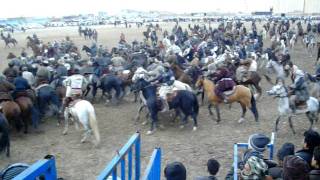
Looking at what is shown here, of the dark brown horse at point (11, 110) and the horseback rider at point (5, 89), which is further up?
the horseback rider at point (5, 89)

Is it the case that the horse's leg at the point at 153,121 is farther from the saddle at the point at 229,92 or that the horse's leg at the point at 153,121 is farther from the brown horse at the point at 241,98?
the saddle at the point at 229,92

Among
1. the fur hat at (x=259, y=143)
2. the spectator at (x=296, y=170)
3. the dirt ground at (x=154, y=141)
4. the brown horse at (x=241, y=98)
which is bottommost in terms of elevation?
the dirt ground at (x=154, y=141)

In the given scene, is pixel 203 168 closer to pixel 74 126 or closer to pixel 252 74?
pixel 74 126

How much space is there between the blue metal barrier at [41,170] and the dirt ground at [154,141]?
4812 millimetres

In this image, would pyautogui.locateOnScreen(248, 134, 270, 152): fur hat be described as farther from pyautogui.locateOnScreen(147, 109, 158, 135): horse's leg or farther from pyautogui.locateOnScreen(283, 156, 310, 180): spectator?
pyautogui.locateOnScreen(147, 109, 158, 135): horse's leg

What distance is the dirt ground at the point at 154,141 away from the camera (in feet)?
28.2

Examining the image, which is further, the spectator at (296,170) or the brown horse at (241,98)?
the brown horse at (241,98)

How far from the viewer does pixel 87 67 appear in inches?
569

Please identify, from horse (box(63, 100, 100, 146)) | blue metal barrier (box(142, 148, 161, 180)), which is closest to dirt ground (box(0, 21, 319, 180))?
horse (box(63, 100, 100, 146))

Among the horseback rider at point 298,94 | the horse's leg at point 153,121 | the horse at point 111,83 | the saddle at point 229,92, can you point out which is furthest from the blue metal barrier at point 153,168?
the horse at point 111,83

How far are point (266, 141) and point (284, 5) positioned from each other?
119m

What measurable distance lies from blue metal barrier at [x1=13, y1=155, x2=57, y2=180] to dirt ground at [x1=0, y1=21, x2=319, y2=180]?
481cm

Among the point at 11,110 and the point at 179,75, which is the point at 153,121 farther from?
the point at 11,110

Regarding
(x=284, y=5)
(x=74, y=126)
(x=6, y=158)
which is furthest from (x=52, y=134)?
(x=284, y=5)
